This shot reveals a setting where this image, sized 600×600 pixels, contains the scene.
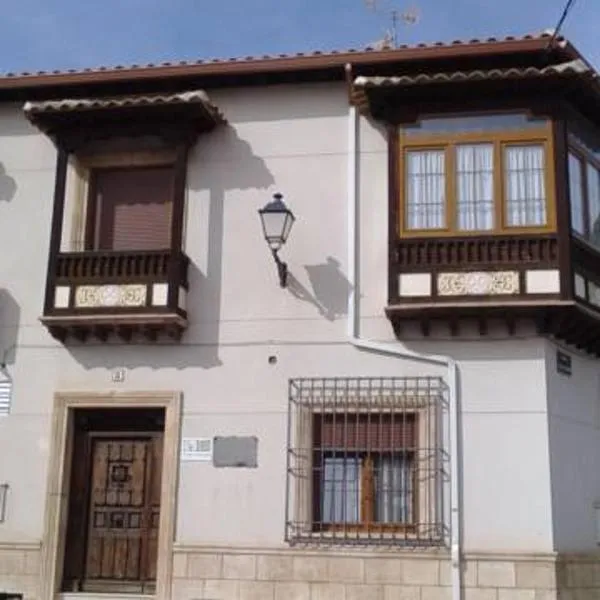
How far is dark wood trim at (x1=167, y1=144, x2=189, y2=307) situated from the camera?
12.2 meters

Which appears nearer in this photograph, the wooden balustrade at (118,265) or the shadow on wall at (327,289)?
the shadow on wall at (327,289)

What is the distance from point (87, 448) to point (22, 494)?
0.93 meters

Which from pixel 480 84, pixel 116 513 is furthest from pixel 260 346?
pixel 480 84

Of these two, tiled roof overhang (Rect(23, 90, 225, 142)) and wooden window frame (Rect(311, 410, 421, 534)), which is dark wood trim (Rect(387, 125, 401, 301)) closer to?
wooden window frame (Rect(311, 410, 421, 534))

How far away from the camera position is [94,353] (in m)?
12.7

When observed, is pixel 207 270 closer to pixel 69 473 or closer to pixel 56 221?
pixel 56 221

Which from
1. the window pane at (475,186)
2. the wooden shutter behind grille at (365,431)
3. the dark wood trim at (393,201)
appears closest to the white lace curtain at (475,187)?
the window pane at (475,186)

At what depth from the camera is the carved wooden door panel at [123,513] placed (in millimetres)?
12289

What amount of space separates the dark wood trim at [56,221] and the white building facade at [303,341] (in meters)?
0.03

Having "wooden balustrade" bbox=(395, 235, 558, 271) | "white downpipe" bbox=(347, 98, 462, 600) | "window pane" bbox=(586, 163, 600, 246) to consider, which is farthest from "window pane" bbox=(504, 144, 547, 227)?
"white downpipe" bbox=(347, 98, 462, 600)

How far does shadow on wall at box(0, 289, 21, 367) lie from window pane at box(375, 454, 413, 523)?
15.6ft

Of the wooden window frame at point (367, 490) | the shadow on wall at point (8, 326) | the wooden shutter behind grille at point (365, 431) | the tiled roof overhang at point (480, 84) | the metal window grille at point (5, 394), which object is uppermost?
the tiled roof overhang at point (480, 84)

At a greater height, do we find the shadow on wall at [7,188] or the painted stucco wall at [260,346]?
the shadow on wall at [7,188]

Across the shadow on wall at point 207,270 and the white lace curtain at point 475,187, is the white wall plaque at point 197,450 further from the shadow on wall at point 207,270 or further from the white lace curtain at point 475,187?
the white lace curtain at point 475,187
